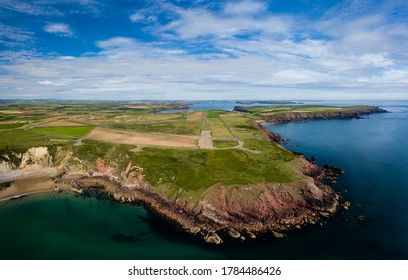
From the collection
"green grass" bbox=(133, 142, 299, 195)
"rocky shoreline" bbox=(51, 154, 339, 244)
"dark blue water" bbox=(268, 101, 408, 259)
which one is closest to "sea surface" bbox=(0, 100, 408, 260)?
"dark blue water" bbox=(268, 101, 408, 259)

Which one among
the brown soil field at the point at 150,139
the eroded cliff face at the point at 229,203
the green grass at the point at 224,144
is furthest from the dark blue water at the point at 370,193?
the brown soil field at the point at 150,139

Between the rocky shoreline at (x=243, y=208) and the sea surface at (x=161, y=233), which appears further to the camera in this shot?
the rocky shoreline at (x=243, y=208)

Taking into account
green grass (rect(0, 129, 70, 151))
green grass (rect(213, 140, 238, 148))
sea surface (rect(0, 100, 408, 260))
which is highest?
green grass (rect(0, 129, 70, 151))

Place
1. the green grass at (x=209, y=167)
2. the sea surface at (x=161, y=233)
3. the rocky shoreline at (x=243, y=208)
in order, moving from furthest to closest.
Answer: the green grass at (x=209, y=167) < the rocky shoreline at (x=243, y=208) < the sea surface at (x=161, y=233)

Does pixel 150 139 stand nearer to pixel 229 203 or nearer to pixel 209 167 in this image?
pixel 209 167

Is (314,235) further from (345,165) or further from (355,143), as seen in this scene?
(355,143)

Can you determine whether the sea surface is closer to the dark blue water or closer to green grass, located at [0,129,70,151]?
the dark blue water

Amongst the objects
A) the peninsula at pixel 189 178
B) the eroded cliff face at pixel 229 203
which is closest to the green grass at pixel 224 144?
the peninsula at pixel 189 178

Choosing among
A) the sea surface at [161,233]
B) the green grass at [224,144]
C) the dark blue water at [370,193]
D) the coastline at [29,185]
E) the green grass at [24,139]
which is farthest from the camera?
the green grass at [224,144]

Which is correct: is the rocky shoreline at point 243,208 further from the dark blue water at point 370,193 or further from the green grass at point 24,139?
the green grass at point 24,139

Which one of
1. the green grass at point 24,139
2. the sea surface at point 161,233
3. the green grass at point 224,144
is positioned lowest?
the sea surface at point 161,233

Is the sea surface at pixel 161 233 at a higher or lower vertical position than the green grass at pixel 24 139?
lower
